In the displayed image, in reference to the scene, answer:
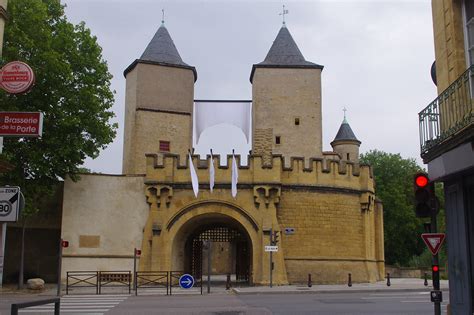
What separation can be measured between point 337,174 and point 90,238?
1298 cm

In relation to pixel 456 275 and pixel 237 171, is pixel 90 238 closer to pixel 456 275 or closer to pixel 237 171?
pixel 237 171

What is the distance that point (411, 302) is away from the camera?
17.5m

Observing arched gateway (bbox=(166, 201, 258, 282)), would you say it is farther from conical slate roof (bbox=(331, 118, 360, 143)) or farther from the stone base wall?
conical slate roof (bbox=(331, 118, 360, 143))

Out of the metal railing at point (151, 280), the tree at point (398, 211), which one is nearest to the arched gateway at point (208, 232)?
the metal railing at point (151, 280)

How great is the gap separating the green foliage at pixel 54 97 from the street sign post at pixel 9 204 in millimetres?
15849

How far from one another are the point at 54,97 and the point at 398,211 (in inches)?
1492

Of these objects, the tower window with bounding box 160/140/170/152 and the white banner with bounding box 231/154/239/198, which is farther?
the tower window with bounding box 160/140/170/152

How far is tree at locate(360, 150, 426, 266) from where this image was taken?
53575 millimetres

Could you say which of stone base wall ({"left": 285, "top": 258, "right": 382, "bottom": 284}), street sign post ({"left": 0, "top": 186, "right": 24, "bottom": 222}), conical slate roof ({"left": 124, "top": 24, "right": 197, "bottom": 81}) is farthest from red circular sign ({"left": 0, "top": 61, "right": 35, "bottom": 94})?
conical slate roof ({"left": 124, "top": 24, "right": 197, "bottom": 81})

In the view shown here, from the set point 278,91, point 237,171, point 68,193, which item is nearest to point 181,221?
point 237,171

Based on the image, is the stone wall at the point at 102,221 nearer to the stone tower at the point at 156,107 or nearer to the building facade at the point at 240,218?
the building facade at the point at 240,218

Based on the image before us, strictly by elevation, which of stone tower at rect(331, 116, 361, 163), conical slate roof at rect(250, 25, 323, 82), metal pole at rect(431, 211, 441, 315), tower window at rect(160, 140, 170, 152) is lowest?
metal pole at rect(431, 211, 441, 315)

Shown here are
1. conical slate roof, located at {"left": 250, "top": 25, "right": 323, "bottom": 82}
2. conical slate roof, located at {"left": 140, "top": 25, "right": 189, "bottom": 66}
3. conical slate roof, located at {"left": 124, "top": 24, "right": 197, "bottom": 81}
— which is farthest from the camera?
conical slate roof, located at {"left": 140, "top": 25, "right": 189, "bottom": 66}

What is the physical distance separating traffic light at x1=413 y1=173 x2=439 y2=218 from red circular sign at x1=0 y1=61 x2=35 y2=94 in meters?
6.73
